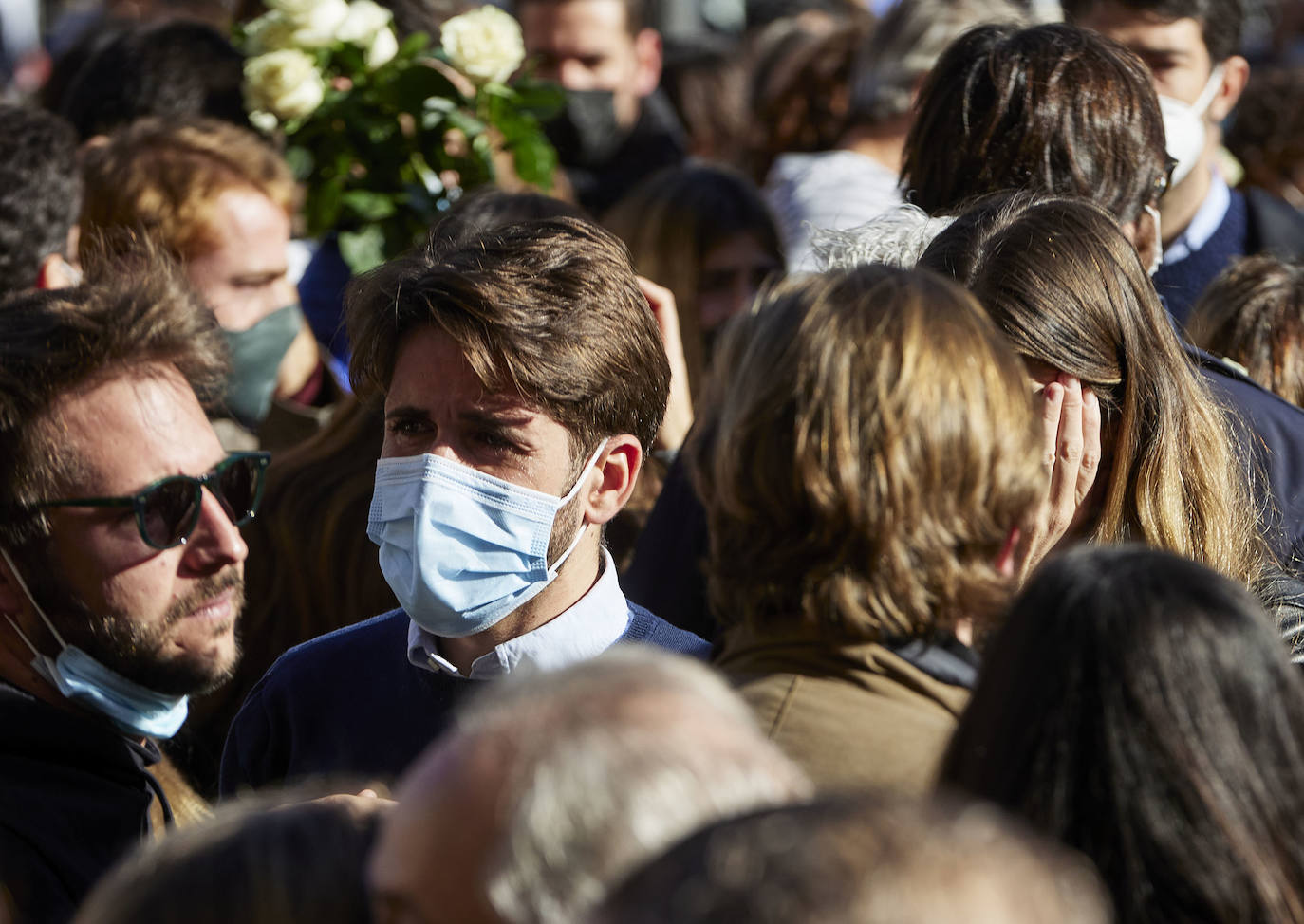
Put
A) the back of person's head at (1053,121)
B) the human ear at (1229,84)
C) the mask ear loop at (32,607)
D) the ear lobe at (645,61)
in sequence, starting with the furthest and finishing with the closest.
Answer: the ear lobe at (645,61) → the human ear at (1229,84) → the back of person's head at (1053,121) → the mask ear loop at (32,607)

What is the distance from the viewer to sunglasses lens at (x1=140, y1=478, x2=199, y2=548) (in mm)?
2896

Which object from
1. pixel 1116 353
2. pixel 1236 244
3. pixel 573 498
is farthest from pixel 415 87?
pixel 1116 353

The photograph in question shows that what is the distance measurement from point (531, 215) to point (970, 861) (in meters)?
2.97

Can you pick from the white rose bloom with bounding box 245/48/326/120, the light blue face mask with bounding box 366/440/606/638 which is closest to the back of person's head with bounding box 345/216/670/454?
the light blue face mask with bounding box 366/440/606/638

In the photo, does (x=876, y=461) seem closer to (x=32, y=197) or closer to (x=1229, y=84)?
(x=32, y=197)

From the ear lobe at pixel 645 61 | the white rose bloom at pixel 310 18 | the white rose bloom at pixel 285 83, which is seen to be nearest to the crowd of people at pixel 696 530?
the white rose bloom at pixel 285 83

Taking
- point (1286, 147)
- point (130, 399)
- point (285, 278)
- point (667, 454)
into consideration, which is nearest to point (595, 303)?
point (130, 399)

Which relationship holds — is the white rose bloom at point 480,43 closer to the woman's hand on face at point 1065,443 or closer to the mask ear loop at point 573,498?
the mask ear loop at point 573,498

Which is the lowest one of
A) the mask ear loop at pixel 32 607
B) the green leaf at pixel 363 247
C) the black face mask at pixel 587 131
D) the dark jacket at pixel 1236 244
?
the black face mask at pixel 587 131

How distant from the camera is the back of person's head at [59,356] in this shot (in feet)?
9.29

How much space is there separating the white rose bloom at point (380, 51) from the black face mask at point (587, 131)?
170 cm

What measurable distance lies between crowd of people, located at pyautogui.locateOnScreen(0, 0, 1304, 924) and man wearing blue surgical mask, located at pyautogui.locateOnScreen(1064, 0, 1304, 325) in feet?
0.06

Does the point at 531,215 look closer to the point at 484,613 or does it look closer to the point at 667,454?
the point at 667,454

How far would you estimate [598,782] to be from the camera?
4.12 feet
